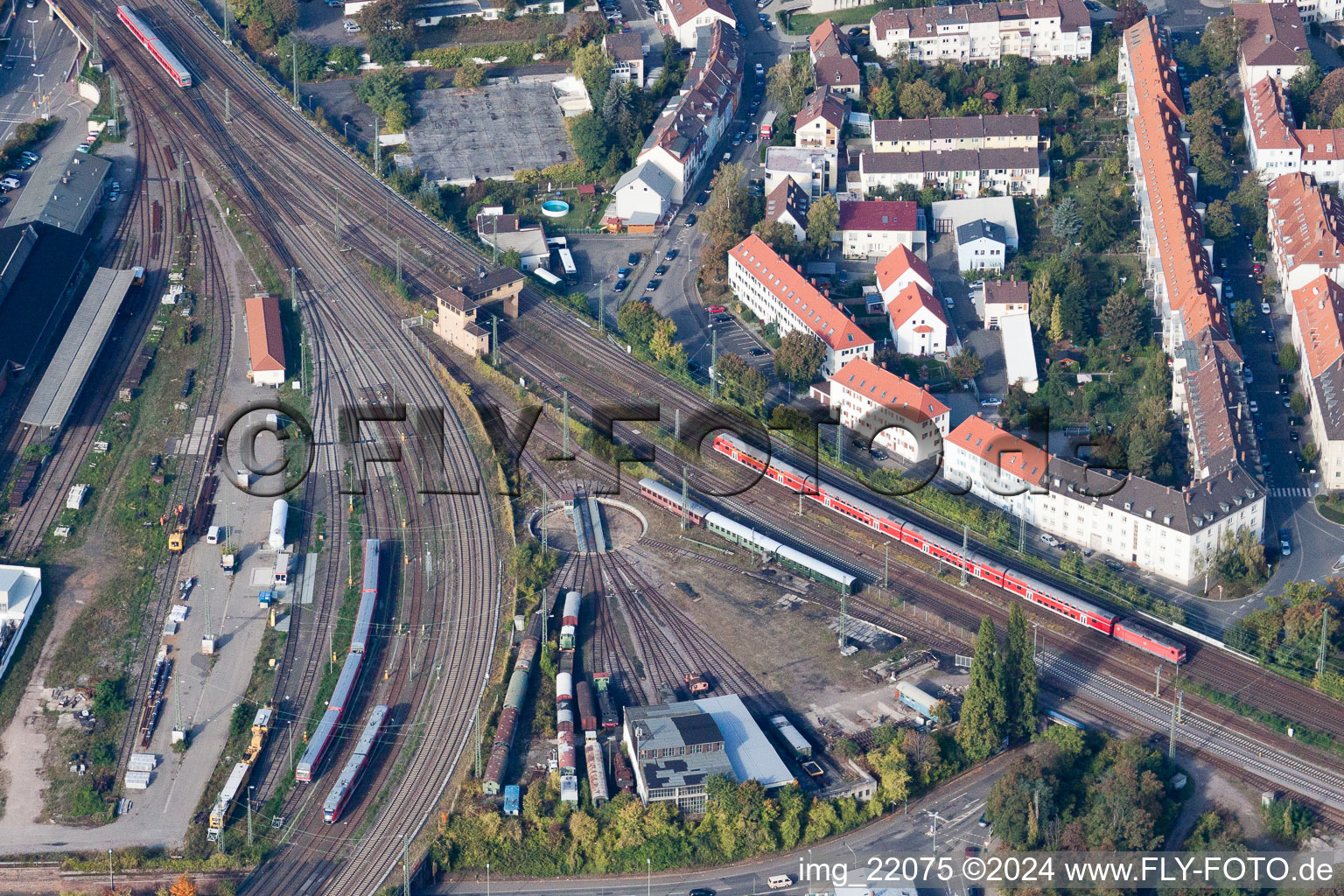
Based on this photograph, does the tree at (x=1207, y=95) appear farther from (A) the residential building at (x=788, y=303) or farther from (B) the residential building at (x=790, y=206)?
(A) the residential building at (x=788, y=303)

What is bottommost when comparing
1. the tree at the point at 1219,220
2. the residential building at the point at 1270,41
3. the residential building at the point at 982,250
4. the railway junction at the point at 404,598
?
the railway junction at the point at 404,598

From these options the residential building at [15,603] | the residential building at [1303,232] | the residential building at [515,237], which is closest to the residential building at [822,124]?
the residential building at [515,237]

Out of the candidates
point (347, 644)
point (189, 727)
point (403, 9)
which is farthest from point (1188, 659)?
point (403, 9)

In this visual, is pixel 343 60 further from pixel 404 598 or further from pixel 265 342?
pixel 404 598

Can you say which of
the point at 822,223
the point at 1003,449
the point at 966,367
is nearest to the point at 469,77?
the point at 822,223

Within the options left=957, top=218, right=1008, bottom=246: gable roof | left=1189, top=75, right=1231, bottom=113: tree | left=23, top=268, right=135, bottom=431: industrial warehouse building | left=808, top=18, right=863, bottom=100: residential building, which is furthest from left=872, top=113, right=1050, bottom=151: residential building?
left=23, top=268, right=135, bottom=431: industrial warehouse building

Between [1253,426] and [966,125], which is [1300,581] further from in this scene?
[966,125]
